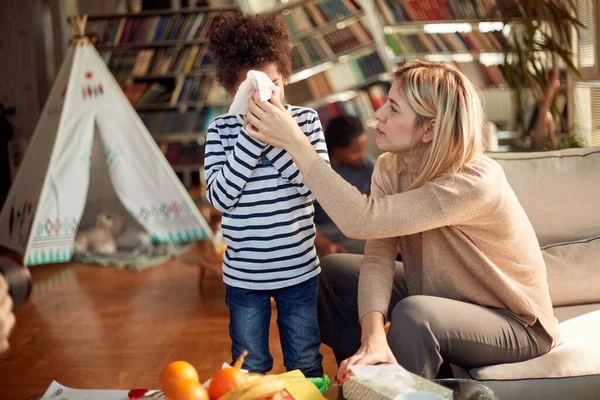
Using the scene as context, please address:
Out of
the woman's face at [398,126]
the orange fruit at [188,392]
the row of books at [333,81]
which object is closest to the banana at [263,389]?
the orange fruit at [188,392]

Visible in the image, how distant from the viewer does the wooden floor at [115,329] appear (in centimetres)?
269

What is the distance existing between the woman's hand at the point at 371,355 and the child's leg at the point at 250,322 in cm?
A: 40

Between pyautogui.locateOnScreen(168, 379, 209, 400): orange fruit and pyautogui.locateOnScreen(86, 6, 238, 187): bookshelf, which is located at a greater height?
pyautogui.locateOnScreen(86, 6, 238, 187): bookshelf

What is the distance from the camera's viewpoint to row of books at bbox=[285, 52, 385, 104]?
5859 millimetres

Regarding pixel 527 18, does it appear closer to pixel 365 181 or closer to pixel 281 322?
pixel 365 181

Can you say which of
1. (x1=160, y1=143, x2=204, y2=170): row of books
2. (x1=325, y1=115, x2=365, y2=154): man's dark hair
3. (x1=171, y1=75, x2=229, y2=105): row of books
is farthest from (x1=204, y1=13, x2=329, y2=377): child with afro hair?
(x1=160, y1=143, x2=204, y2=170): row of books

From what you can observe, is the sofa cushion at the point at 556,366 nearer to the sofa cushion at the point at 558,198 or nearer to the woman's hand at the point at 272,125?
the sofa cushion at the point at 558,198

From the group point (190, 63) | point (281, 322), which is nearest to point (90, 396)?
point (281, 322)

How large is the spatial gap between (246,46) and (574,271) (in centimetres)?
111

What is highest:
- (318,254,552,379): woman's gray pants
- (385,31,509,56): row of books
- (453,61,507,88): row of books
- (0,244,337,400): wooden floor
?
(385,31,509,56): row of books

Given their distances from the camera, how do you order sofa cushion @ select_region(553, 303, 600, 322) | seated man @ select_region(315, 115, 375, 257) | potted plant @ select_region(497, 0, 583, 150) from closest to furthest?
1. sofa cushion @ select_region(553, 303, 600, 322)
2. seated man @ select_region(315, 115, 375, 257)
3. potted plant @ select_region(497, 0, 583, 150)

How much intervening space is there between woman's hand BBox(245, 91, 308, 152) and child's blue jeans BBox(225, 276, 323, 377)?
420mm

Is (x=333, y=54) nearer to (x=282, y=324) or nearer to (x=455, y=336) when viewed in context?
(x=282, y=324)

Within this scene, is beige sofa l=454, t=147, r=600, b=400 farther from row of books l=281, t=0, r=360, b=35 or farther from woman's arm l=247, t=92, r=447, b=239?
row of books l=281, t=0, r=360, b=35
